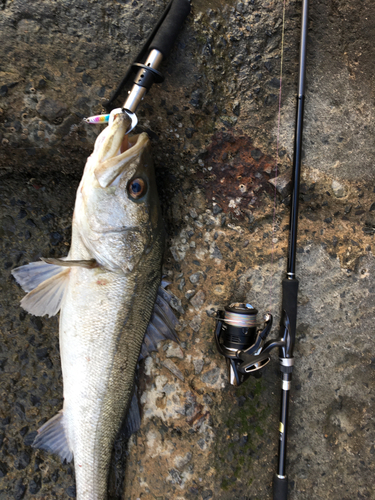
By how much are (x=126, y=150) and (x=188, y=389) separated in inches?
59.2

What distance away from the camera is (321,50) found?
1985mm

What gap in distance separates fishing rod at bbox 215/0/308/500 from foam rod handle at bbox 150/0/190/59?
2.24 feet

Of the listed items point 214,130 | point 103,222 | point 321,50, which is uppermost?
point 321,50

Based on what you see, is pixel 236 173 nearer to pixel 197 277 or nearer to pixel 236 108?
pixel 236 108

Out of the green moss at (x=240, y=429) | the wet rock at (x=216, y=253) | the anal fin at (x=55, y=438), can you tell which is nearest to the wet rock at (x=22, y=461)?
the anal fin at (x=55, y=438)

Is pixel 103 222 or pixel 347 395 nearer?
pixel 103 222

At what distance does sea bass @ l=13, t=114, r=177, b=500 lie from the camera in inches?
69.2

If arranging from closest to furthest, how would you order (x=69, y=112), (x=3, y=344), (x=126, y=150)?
(x=126, y=150) < (x=69, y=112) < (x=3, y=344)

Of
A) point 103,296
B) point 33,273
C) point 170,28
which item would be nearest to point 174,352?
point 103,296

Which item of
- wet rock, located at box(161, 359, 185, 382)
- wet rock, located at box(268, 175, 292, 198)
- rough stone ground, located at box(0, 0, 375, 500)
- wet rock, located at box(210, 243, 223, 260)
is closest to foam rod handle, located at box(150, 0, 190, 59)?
rough stone ground, located at box(0, 0, 375, 500)

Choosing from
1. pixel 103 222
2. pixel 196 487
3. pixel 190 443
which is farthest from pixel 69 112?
pixel 196 487

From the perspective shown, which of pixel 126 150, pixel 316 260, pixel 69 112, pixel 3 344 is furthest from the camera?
pixel 3 344

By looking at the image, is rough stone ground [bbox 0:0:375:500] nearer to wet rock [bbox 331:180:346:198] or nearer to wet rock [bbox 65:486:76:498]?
wet rock [bbox 331:180:346:198]

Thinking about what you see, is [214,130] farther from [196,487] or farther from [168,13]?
[196,487]
